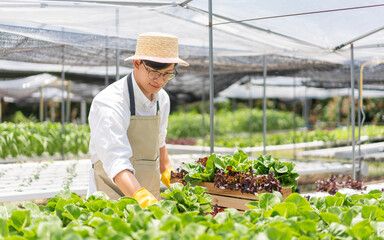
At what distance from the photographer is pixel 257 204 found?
5.40ft

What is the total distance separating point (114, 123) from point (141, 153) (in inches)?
17.6

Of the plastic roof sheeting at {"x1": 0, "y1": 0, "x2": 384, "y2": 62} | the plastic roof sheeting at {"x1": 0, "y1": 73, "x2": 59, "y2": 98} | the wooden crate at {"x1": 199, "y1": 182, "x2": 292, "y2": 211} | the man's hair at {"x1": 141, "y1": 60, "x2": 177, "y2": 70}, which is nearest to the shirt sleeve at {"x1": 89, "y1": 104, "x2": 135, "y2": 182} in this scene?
the man's hair at {"x1": 141, "y1": 60, "x2": 177, "y2": 70}

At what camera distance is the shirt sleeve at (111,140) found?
2.14 m

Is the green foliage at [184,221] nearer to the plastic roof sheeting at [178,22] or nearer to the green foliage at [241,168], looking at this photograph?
the green foliage at [241,168]

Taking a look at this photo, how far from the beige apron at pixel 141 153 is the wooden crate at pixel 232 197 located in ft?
1.36

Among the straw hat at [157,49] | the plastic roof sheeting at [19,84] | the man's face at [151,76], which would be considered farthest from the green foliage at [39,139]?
the straw hat at [157,49]

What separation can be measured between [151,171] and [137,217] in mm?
1385

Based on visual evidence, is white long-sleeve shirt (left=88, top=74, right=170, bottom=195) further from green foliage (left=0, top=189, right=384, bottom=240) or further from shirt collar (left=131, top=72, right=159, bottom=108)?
green foliage (left=0, top=189, right=384, bottom=240)

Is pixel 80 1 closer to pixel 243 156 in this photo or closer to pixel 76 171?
pixel 243 156

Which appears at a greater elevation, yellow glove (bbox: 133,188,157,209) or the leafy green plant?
the leafy green plant

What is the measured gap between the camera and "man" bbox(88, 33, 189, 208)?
215cm

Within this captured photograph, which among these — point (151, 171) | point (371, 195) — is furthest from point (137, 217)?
point (151, 171)

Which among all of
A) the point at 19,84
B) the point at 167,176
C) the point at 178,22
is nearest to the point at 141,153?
the point at 167,176

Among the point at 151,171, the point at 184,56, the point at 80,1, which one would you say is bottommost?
the point at 151,171
